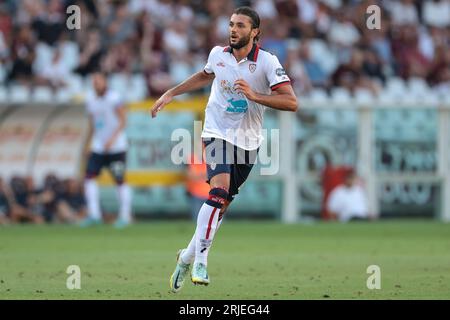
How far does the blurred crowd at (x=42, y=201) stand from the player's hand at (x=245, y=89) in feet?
38.9

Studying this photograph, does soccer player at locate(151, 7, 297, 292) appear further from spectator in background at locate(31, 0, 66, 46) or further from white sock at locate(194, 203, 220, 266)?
spectator in background at locate(31, 0, 66, 46)

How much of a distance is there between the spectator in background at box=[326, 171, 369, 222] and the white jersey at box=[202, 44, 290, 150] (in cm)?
1216

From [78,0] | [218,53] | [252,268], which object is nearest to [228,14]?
[78,0]

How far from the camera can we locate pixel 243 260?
47.3ft

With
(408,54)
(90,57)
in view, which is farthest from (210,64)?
(408,54)

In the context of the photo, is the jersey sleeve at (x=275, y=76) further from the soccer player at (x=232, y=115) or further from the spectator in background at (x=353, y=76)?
the spectator in background at (x=353, y=76)

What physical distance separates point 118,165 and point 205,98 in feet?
10.6

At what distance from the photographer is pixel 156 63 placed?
77.6 ft

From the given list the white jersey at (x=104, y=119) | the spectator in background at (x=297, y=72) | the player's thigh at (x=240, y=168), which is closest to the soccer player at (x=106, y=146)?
the white jersey at (x=104, y=119)

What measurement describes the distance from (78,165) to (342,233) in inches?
221

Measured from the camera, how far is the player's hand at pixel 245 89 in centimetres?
1041

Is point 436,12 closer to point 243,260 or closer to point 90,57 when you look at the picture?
point 90,57

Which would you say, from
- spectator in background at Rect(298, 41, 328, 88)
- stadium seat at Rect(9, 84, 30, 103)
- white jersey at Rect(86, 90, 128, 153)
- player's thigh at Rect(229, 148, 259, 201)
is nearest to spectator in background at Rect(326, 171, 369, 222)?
spectator in background at Rect(298, 41, 328, 88)
